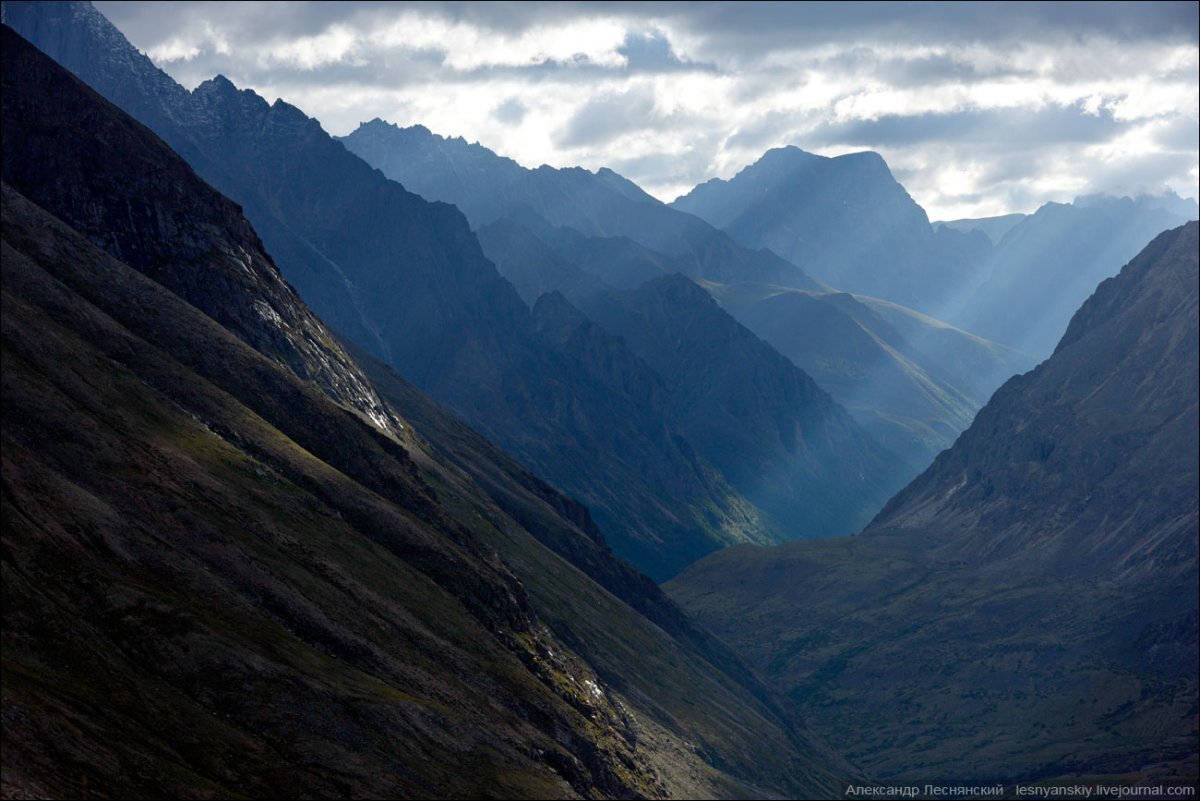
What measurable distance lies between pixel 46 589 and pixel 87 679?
35.4 ft

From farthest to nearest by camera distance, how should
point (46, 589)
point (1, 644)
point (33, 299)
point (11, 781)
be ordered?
1. point (33, 299)
2. point (46, 589)
3. point (1, 644)
4. point (11, 781)

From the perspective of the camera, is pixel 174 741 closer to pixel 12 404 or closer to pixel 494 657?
pixel 12 404

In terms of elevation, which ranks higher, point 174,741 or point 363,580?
point 363,580

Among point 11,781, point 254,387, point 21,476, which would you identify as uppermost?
point 254,387

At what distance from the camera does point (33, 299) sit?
16550 cm

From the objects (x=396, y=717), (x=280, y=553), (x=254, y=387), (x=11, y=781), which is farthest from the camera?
(x=254, y=387)

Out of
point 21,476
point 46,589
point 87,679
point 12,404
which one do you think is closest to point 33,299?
point 12,404

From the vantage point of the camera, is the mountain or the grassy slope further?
the grassy slope

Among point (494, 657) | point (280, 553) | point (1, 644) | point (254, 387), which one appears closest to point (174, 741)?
point (1, 644)

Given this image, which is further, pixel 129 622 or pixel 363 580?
pixel 363 580

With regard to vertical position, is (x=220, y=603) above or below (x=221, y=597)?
below

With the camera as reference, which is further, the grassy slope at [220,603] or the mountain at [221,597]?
the grassy slope at [220,603]

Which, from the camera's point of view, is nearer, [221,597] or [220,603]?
[220,603]

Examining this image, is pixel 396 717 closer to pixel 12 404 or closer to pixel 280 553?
pixel 280 553
